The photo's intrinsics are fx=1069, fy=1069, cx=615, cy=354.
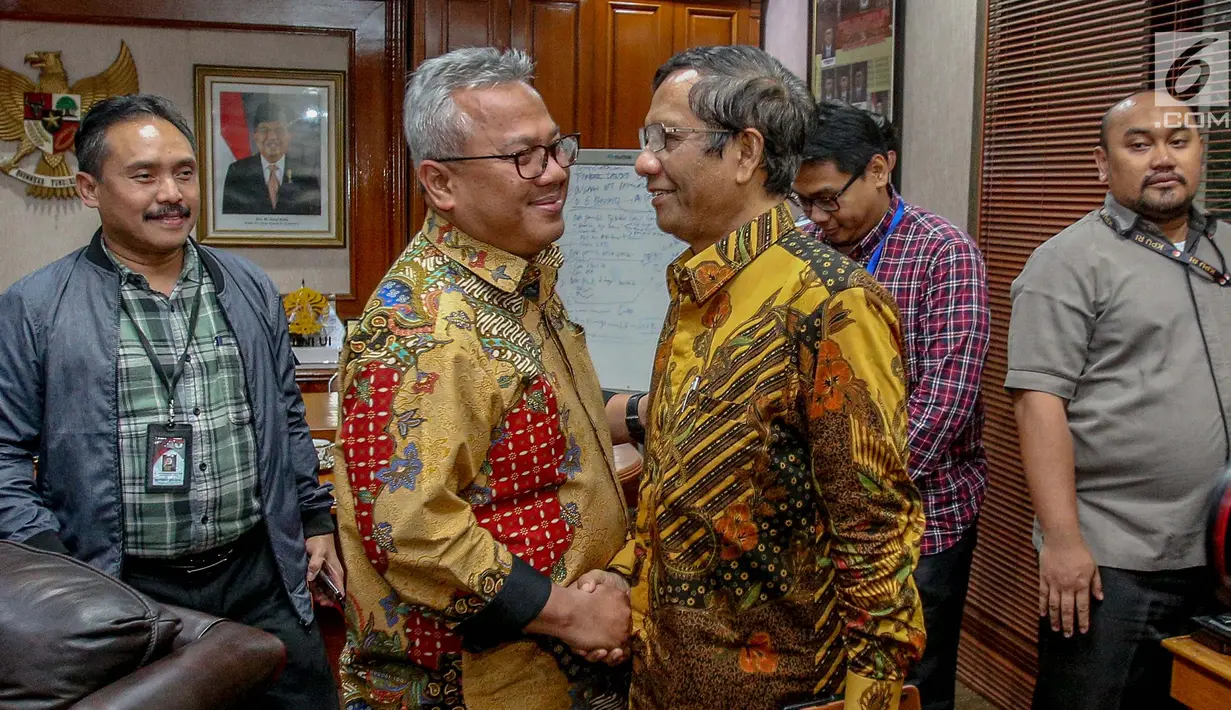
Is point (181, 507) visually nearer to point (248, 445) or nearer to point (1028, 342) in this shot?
point (248, 445)

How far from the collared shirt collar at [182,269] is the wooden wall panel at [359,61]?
2.94m

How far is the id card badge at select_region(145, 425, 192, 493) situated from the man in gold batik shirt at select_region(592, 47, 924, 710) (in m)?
0.97

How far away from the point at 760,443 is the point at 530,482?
12.9 inches

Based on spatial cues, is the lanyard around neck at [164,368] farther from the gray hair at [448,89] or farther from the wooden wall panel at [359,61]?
the wooden wall panel at [359,61]

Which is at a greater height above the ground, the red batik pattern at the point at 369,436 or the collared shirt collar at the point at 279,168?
the collared shirt collar at the point at 279,168

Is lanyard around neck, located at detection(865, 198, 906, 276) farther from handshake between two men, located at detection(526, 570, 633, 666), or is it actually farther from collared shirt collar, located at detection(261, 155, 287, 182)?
collared shirt collar, located at detection(261, 155, 287, 182)

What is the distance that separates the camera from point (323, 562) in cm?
224

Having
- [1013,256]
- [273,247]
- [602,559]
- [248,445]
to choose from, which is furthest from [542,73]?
[602,559]

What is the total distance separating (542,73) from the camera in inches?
189

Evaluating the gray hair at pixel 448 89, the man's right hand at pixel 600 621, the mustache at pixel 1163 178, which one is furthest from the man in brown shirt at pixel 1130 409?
the gray hair at pixel 448 89

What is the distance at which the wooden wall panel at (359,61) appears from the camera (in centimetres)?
479

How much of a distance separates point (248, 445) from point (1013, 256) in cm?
219

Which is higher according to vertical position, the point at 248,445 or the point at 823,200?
the point at 823,200
